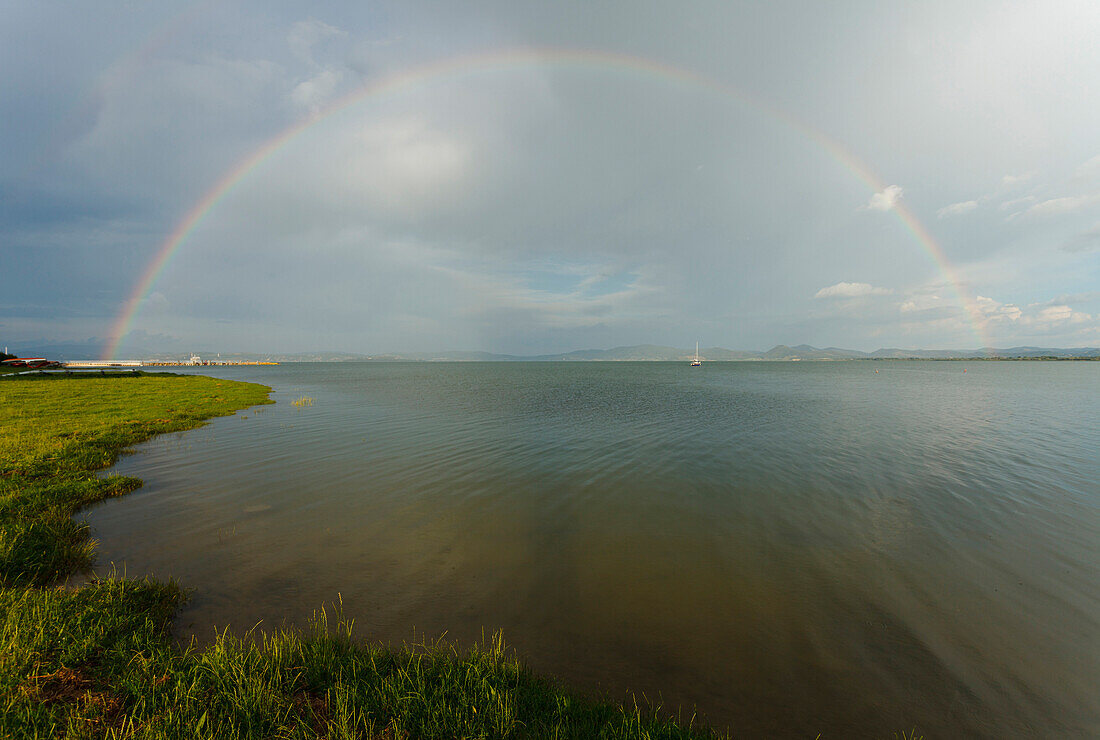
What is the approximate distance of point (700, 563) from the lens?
32.2ft

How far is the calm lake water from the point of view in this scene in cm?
628

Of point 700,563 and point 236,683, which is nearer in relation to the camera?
point 236,683

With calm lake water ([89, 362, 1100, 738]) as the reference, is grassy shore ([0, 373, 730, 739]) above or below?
above

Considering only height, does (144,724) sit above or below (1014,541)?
above

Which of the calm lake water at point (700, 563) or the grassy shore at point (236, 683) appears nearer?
the grassy shore at point (236, 683)

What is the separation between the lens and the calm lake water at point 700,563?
6.28 m

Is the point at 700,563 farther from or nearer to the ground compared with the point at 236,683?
nearer to the ground

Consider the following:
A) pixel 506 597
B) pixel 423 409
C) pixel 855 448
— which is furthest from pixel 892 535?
pixel 423 409

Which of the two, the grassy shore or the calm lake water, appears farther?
the calm lake water

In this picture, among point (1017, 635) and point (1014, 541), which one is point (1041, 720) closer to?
point (1017, 635)

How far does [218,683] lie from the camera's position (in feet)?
16.1

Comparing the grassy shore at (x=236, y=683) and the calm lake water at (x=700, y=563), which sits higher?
the grassy shore at (x=236, y=683)

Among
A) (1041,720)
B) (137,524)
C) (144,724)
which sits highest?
(144,724)

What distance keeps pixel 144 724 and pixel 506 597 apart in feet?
17.9
